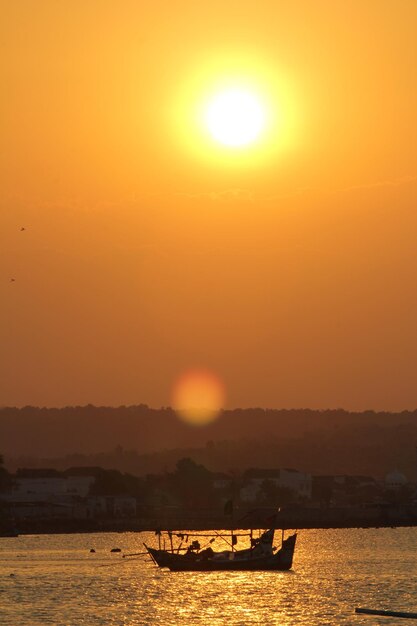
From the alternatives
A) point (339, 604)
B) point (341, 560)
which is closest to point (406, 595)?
point (339, 604)

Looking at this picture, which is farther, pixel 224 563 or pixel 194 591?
pixel 224 563

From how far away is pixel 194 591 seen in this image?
115375 mm

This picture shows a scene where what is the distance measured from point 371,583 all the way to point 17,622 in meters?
36.4

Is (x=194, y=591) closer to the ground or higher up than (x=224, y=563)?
closer to the ground

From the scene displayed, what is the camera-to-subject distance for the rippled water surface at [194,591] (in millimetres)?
98375

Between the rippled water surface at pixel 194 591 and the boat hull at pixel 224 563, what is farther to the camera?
the boat hull at pixel 224 563

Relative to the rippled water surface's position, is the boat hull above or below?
above

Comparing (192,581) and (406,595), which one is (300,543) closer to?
→ (192,581)

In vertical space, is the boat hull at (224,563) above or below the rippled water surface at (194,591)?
above

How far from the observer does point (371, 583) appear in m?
123

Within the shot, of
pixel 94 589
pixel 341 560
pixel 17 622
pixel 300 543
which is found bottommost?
pixel 17 622

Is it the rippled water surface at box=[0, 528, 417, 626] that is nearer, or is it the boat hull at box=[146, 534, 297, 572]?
the rippled water surface at box=[0, 528, 417, 626]

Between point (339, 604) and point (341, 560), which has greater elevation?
point (341, 560)

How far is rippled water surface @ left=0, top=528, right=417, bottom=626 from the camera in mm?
98375
